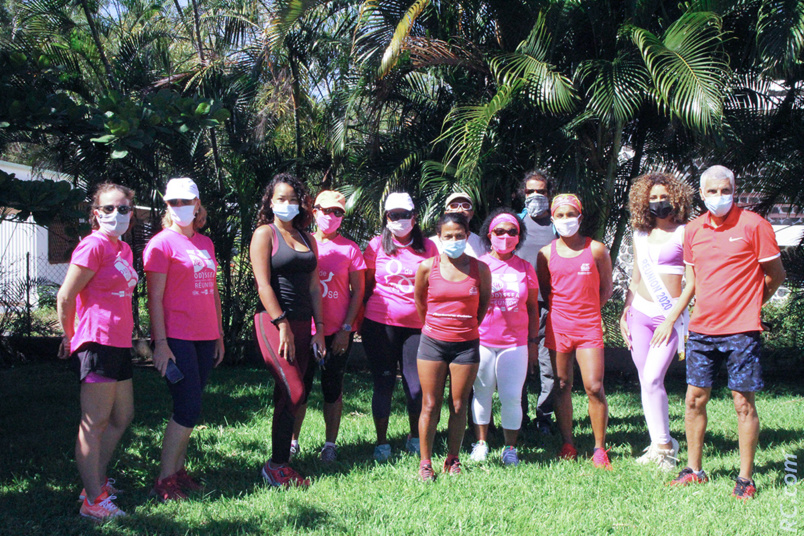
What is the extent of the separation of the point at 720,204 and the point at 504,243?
4.62ft

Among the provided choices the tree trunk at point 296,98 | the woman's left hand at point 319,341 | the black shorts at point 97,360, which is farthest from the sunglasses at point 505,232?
the tree trunk at point 296,98

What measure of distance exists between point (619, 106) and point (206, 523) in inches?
197

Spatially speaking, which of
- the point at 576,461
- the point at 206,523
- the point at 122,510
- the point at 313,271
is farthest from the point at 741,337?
the point at 122,510

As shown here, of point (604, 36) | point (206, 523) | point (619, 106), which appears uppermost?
point (604, 36)

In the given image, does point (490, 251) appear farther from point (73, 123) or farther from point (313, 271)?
point (73, 123)

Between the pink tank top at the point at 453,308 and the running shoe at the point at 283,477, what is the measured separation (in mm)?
1250

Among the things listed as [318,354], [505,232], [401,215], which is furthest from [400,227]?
[318,354]

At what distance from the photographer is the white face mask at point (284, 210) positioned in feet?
14.8

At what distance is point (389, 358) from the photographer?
4.96 meters

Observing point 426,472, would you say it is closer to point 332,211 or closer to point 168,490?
point 168,490

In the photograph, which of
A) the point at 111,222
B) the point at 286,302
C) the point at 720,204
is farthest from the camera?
the point at 286,302

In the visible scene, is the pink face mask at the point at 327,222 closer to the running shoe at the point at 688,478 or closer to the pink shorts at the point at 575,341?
the pink shorts at the point at 575,341

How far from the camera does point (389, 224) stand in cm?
490

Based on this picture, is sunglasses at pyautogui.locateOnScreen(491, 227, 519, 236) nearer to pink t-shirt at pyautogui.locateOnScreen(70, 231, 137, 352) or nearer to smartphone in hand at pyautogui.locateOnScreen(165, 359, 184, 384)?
smartphone in hand at pyautogui.locateOnScreen(165, 359, 184, 384)
